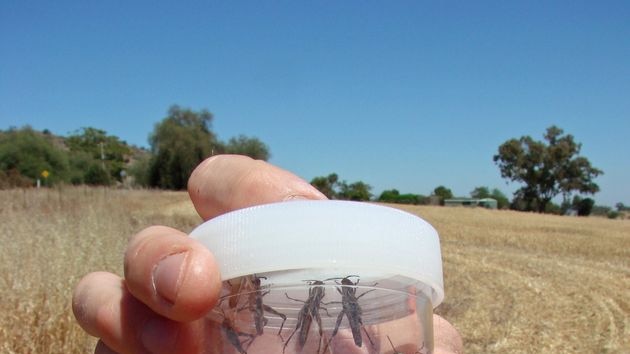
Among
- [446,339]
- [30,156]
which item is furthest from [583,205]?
[446,339]

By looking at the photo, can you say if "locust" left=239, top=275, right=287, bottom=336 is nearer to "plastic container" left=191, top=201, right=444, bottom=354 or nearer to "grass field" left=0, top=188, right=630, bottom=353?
"plastic container" left=191, top=201, right=444, bottom=354

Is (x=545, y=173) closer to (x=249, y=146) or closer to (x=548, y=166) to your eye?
(x=548, y=166)

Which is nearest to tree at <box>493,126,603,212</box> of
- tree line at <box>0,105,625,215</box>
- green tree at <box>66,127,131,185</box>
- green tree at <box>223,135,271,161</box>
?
tree line at <box>0,105,625,215</box>

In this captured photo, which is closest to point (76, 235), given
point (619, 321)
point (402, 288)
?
point (619, 321)

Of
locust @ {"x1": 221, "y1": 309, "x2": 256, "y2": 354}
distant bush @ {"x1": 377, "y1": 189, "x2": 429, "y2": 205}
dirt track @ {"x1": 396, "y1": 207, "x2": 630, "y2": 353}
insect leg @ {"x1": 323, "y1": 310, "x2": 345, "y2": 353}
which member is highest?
distant bush @ {"x1": 377, "y1": 189, "x2": 429, "y2": 205}

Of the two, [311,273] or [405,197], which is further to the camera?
[405,197]

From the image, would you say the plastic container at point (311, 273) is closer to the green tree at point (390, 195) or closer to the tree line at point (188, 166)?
the tree line at point (188, 166)
